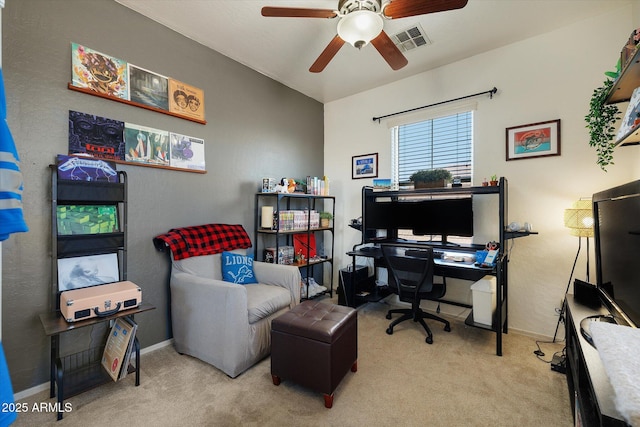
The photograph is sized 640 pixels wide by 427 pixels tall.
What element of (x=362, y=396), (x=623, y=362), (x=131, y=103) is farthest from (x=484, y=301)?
(x=131, y=103)

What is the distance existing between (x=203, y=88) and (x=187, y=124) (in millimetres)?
421

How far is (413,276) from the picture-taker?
248 cm

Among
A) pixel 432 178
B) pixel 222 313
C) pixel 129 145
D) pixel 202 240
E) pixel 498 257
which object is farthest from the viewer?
pixel 432 178

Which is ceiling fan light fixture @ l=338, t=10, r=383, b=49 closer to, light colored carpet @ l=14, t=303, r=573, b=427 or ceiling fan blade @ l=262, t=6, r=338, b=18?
ceiling fan blade @ l=262, t=6, r=338, b=18

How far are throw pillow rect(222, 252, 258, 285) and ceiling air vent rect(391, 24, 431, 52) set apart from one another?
2.56m

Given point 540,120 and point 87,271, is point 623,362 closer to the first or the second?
point 540,120

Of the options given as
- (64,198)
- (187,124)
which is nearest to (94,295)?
(64,198)

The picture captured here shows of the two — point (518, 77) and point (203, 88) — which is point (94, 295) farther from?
point (518, 77)

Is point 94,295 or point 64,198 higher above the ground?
point 64,198

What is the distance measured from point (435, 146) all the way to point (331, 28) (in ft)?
5.61

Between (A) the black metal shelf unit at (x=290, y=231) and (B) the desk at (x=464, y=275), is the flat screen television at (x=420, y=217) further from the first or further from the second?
(A) the black metal shelf unit at (x=290, y=231)

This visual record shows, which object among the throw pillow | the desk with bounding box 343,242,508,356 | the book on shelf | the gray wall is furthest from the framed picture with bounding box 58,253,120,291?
the desk with bounding box 343,242,508,356

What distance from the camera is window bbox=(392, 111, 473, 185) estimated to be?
9.75 ft

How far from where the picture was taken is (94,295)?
1.67 meters
